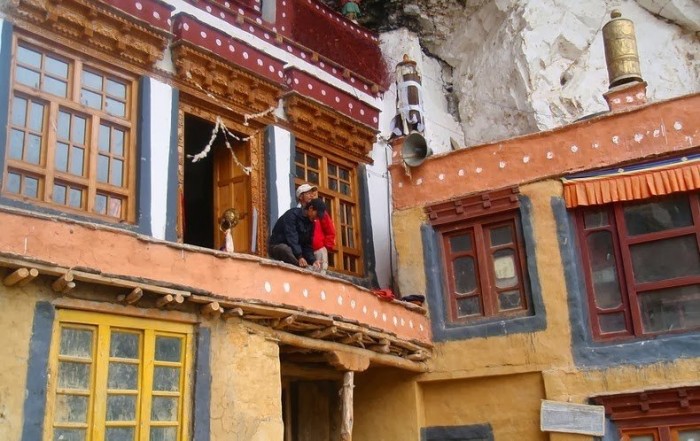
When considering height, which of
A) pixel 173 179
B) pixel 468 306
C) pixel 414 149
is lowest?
pixel 468 306

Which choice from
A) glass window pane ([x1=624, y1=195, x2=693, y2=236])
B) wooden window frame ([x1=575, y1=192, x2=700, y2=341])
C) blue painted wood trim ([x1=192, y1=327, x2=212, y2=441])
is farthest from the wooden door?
glass window pane ([x1=624, y1=195, x2=693, y2=236])

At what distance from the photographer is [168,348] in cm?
691

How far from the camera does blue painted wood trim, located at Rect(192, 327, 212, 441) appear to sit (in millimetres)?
6855

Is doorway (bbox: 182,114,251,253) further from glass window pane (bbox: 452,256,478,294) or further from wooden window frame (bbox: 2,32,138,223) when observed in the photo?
glass window pane (bbox: 452,256,478,294)

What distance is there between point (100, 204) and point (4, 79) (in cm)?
149

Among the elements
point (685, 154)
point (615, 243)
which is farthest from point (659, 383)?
point (685, 154)

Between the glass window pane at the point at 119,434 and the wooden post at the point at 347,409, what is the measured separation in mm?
2601

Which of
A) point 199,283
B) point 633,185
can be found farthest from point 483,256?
point 199,283

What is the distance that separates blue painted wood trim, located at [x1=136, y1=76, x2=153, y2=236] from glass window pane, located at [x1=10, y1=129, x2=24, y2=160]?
1.27 metres

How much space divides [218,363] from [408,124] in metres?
5.96

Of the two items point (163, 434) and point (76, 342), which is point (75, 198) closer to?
point (76, 342)

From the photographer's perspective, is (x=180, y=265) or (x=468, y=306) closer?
(x=180, y=265)

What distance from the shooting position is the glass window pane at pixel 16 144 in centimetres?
745

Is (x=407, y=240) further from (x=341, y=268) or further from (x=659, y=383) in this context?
(x=659, y=383)
